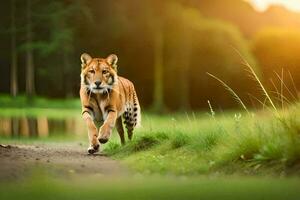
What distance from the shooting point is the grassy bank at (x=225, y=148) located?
789 cm

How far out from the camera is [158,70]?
32.0 metres

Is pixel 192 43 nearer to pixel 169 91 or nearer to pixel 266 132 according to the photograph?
pixel 169 91

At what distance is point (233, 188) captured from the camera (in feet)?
20.5

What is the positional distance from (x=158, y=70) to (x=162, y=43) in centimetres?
170

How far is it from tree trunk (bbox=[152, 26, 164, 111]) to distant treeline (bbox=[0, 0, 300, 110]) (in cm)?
5

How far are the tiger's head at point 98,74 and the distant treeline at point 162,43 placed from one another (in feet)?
61.6

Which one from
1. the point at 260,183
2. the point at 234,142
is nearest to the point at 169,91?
the point at 234,142

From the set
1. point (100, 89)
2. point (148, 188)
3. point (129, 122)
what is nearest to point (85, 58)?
point (100, 89)

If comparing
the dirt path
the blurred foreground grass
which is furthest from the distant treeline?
the blurred foreground grass

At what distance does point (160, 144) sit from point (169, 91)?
23.3 meters

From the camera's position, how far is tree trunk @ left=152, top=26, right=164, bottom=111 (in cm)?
3088

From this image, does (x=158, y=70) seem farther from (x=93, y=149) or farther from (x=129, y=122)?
(x=93, y=149)

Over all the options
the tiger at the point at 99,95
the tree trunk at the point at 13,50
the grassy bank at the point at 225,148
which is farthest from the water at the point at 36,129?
the tree trunk at the point at 13,50

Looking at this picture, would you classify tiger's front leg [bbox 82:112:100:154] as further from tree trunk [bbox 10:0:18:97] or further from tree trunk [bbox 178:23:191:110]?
tree trunk [bbox 10:0:18:97]
